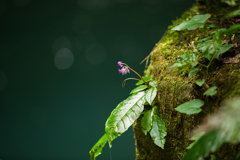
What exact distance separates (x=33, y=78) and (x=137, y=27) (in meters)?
2.79

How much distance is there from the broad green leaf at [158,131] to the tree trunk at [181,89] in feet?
0.25

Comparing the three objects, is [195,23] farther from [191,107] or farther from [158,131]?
[158,131]

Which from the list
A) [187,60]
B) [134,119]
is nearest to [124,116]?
[134,119]

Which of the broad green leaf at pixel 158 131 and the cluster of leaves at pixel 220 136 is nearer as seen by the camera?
the cluster of leaves at pixel 220 136

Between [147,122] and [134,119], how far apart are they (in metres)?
0.12

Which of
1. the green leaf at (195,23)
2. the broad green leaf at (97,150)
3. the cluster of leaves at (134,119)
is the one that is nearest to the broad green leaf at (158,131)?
the cluster of leaves at (134,119)

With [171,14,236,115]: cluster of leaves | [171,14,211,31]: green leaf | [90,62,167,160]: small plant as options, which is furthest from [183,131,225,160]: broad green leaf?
[171,14,211,31]: green leaf

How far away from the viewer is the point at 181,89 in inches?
40.2

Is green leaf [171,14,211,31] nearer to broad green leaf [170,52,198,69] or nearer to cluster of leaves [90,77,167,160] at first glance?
broad green leaf [170,52,198,69]

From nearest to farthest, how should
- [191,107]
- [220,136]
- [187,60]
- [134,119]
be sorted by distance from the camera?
[220,136] → [191,107] → [187,60] → [134,119]

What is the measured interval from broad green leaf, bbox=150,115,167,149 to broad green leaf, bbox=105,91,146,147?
0.13 metres

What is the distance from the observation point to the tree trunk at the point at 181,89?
0.84 m

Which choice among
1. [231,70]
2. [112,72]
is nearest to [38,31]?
[112,72]

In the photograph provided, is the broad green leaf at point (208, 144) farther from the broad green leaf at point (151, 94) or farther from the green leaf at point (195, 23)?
the green leaf at point (195, 23)
